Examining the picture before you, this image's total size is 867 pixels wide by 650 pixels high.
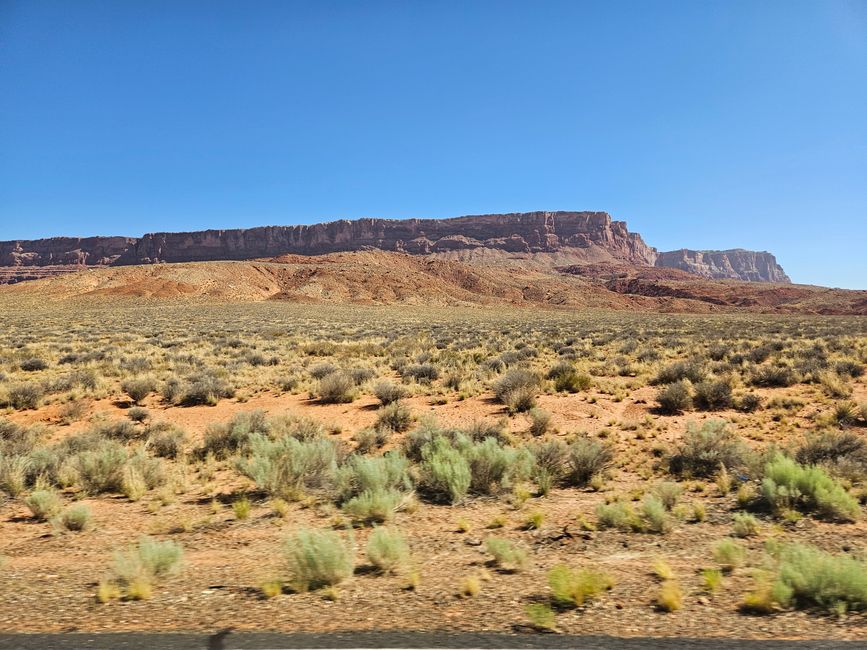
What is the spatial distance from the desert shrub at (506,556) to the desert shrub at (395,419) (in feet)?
18.4

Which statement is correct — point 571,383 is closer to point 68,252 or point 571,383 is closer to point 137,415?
point 137,415

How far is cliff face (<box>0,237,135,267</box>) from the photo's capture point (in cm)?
17138

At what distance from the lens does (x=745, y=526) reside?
5.13m

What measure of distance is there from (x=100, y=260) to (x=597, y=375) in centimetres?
20293

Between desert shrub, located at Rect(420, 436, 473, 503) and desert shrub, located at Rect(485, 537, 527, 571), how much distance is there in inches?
65.7

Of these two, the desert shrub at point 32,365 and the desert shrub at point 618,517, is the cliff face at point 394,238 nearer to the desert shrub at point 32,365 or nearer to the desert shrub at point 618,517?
the desert shrub at point 32,365

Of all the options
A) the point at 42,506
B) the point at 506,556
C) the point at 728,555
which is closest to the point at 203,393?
the point at 42,506

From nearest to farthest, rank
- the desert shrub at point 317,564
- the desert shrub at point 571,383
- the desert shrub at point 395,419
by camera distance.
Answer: the desert shrub at point 317,564, the desert shrub at point 395,419, the desert shrub at point 571,383

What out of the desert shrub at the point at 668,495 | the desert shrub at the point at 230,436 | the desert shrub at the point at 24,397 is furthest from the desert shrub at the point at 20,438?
the desert shrub at the point at 668,495

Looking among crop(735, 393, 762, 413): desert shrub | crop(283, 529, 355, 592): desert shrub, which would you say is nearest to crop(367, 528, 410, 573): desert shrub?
crop(283, 529, 355, 592): desert shrub

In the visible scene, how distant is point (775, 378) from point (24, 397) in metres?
20.4

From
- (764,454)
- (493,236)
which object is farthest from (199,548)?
(493,236)

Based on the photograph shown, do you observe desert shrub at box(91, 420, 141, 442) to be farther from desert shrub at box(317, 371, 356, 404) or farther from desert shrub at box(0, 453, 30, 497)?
desert shrub at box(317, 371, 356, 404)

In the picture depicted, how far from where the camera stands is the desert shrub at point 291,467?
6699 mm
